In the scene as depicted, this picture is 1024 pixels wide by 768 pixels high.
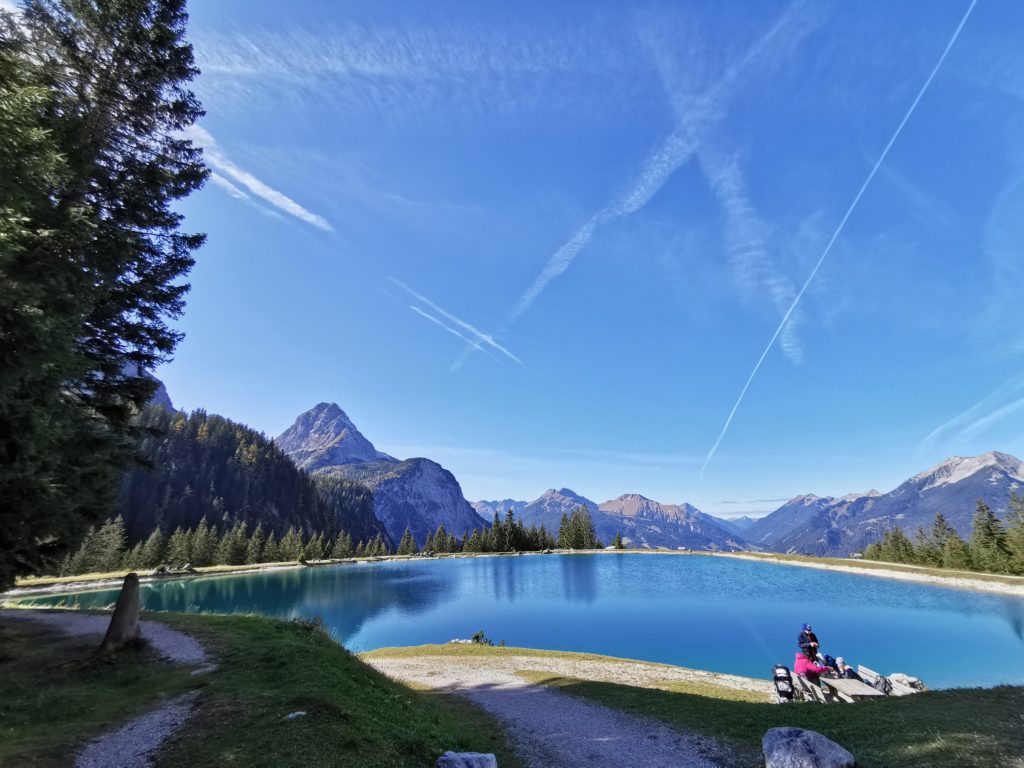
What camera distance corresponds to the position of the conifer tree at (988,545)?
63219 mm

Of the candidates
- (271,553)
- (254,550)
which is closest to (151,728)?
(254,550)

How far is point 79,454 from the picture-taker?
14531 mm

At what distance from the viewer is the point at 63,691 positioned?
480 inches

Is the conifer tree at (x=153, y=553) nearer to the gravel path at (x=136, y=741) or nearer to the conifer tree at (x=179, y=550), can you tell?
the conifer tree at (x=179, y=550)

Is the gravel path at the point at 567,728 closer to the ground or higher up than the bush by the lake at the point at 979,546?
closer to the ground

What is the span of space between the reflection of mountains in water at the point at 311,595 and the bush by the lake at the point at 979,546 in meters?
75.4

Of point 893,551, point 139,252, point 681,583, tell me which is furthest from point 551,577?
point 139,252

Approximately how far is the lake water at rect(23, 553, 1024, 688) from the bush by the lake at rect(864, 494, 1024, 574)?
13.8 metres

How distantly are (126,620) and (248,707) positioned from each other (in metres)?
9.08

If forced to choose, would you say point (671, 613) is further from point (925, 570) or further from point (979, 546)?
point (979, 546)

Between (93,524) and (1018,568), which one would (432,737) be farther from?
(1018,568)

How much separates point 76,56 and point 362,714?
71.6 feet

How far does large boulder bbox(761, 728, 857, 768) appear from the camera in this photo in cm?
832

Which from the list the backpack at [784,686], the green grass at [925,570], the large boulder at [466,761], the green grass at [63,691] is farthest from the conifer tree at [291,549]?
the large boulder at [466,761]
